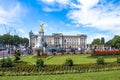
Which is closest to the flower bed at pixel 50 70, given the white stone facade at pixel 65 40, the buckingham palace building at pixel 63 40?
the buckingham palace building at pixel 63 40

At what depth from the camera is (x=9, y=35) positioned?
108 metres

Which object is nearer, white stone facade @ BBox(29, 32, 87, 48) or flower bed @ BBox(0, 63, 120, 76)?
flower bed @ BBox(0, 63, 120, 76)

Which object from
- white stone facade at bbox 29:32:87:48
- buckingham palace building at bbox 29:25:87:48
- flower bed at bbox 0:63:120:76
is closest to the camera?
flower bed at bbox 0:63:120:76

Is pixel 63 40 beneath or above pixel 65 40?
above

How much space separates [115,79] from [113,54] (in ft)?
69.0

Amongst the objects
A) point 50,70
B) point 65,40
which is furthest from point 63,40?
point 50,70

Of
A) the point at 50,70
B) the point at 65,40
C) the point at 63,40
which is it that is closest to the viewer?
the point at 50,70

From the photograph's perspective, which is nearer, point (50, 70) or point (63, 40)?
point (50, 70)

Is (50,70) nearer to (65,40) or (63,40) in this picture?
(65,40)

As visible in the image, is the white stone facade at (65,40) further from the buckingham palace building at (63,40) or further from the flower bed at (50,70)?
the flower bed at (50,70)

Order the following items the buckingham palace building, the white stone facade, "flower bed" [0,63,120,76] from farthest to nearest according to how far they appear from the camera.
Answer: the white stone facade < the buckingham palace building < "flower bed" [0,63,120,76]

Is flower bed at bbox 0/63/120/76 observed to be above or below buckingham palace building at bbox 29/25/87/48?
below

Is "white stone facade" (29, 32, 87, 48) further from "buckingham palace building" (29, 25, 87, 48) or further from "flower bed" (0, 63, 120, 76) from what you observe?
"flower bed" (0, 63, 120, 76)

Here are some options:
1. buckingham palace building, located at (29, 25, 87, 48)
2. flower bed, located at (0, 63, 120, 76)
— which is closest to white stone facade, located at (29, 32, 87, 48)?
buckingham palace building, located at (29, 25, 87, 48)
